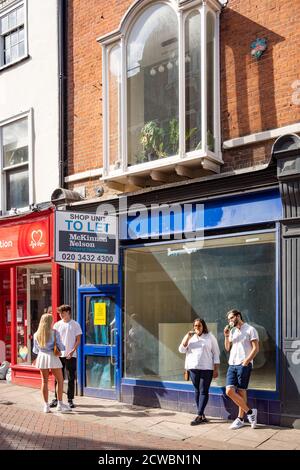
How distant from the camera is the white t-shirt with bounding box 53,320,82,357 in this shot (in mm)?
9109

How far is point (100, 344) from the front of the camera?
10.0 m

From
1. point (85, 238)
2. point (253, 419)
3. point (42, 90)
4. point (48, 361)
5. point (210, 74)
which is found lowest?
point (253, 419)

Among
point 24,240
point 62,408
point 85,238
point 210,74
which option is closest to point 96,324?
point 62,408

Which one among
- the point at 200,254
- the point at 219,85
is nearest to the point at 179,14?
the point at 219,85

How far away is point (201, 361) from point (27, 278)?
18.1 ft

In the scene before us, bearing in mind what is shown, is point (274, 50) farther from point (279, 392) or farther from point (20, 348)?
point (20, 348)

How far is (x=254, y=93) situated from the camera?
8211 millimetres

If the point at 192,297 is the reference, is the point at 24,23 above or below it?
above

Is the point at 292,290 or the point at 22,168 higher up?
the point at 22,168

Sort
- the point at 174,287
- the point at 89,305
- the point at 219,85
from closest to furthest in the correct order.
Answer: the point at 219,85
the point at 174,287
the point at 89,305

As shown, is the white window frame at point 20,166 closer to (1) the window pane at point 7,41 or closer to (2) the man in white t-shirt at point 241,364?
(1) the window pane at point 7,41

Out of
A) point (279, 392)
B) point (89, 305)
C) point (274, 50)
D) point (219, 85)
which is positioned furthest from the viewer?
point (89, 305)

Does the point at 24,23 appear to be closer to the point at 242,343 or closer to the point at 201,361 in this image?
the point at 201,361

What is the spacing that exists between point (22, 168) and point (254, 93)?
20.7 ft
